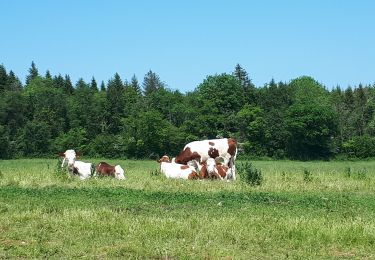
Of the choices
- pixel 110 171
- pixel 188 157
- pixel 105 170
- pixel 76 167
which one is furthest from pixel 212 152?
pixel 76 167

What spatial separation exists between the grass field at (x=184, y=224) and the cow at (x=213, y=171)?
22.2ft

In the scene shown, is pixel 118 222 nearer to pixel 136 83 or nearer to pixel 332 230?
pixel 332 230

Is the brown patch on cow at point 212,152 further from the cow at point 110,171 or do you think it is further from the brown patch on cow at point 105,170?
the brown patch on cow at point 105,170

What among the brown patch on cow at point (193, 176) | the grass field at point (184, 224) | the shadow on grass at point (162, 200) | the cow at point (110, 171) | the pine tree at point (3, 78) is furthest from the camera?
the pine tree at point (3, 78)

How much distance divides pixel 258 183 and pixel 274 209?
6995 mm

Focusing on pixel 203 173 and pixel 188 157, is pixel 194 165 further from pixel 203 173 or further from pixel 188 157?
pixel 203 173

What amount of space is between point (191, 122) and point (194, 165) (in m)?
62.6

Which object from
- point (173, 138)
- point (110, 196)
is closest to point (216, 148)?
point (110, 196)

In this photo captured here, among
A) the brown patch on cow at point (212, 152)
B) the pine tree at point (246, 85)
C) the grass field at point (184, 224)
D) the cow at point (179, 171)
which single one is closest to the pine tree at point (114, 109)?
the pine tree at point (246, 85)

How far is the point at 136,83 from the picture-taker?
143750mm

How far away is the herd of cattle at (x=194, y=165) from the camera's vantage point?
1028 inches

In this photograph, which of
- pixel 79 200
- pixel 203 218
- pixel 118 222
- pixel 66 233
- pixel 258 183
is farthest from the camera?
pixel 258 183

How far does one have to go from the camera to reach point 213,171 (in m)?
26.1

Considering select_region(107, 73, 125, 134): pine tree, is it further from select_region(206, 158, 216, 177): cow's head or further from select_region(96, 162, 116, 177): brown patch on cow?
select_region(206, 158, 216, 177): cow's head
